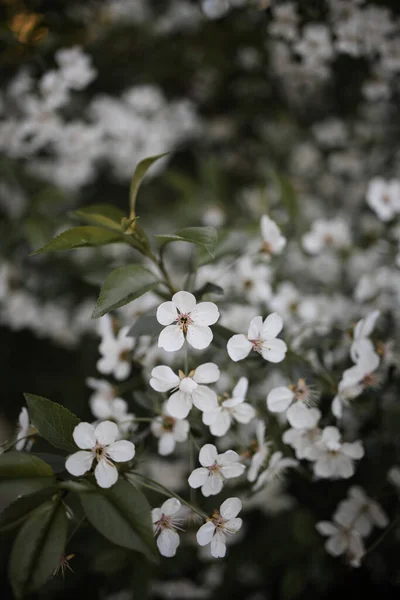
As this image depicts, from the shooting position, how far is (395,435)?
39.9 inches

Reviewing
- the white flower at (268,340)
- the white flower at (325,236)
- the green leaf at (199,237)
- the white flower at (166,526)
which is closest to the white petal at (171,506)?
the white flower at (166,526)

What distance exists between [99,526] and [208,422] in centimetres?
19

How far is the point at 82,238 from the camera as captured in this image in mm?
772

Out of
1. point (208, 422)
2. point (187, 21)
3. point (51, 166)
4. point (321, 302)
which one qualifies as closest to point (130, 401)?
point (321, 302)

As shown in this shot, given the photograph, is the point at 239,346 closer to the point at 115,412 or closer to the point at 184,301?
the point at 184,301

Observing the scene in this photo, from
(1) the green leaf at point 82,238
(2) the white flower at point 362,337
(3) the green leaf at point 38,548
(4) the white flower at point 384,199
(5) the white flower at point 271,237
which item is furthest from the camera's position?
(4) the white flower at point 384,199

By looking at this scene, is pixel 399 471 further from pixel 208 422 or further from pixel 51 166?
pixel 51 166

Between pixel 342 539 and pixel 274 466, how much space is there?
0.25 metres

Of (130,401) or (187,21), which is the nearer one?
(130,401)

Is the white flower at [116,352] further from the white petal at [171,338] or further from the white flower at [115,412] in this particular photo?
the white petal at [171,338]

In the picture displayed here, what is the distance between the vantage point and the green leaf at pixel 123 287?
691 mm

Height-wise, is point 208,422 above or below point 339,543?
above

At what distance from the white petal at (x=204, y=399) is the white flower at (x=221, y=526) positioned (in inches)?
4.7

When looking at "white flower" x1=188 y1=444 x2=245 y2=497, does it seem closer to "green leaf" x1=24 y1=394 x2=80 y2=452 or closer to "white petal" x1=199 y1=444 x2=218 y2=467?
"white petal" x1=199 y1=444 x2=218 y2=467
